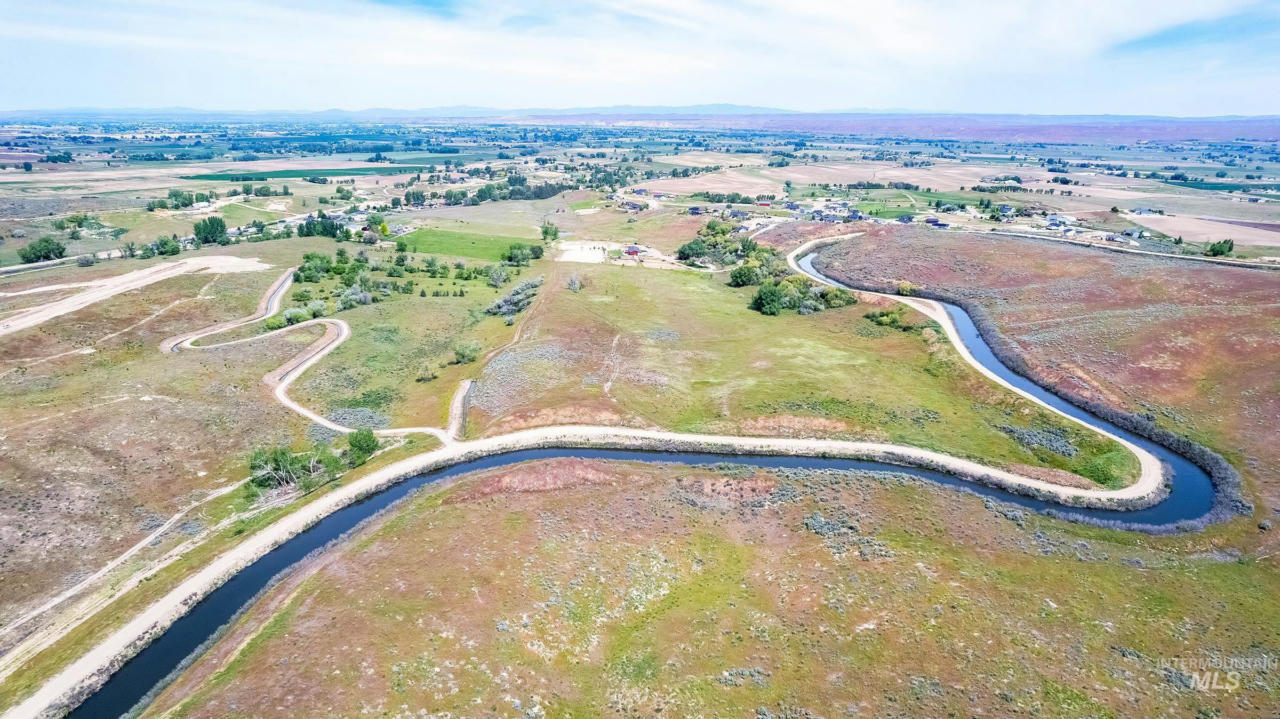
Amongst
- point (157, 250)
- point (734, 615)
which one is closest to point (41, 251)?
point (157, 250)

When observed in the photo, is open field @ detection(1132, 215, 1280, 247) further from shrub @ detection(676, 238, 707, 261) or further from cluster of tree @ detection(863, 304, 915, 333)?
shrub @ detection(676, 238, 707, 261)

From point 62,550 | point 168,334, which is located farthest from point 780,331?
point 168,334

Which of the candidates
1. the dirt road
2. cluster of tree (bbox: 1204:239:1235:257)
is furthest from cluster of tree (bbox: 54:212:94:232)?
cluster of tree (bbox: 1204:239:1235:257)

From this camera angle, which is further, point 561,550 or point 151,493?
point 151,493

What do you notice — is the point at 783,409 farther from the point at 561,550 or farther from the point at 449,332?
the point at 449,332

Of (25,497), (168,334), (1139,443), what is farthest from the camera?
(168,334)

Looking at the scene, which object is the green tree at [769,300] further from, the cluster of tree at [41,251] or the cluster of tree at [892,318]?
the cluster of tree at [41,251]

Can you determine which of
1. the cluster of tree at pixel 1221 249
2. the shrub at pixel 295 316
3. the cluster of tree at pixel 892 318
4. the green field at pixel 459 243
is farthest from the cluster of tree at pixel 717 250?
the cluster of tree at pixel 1221 249
